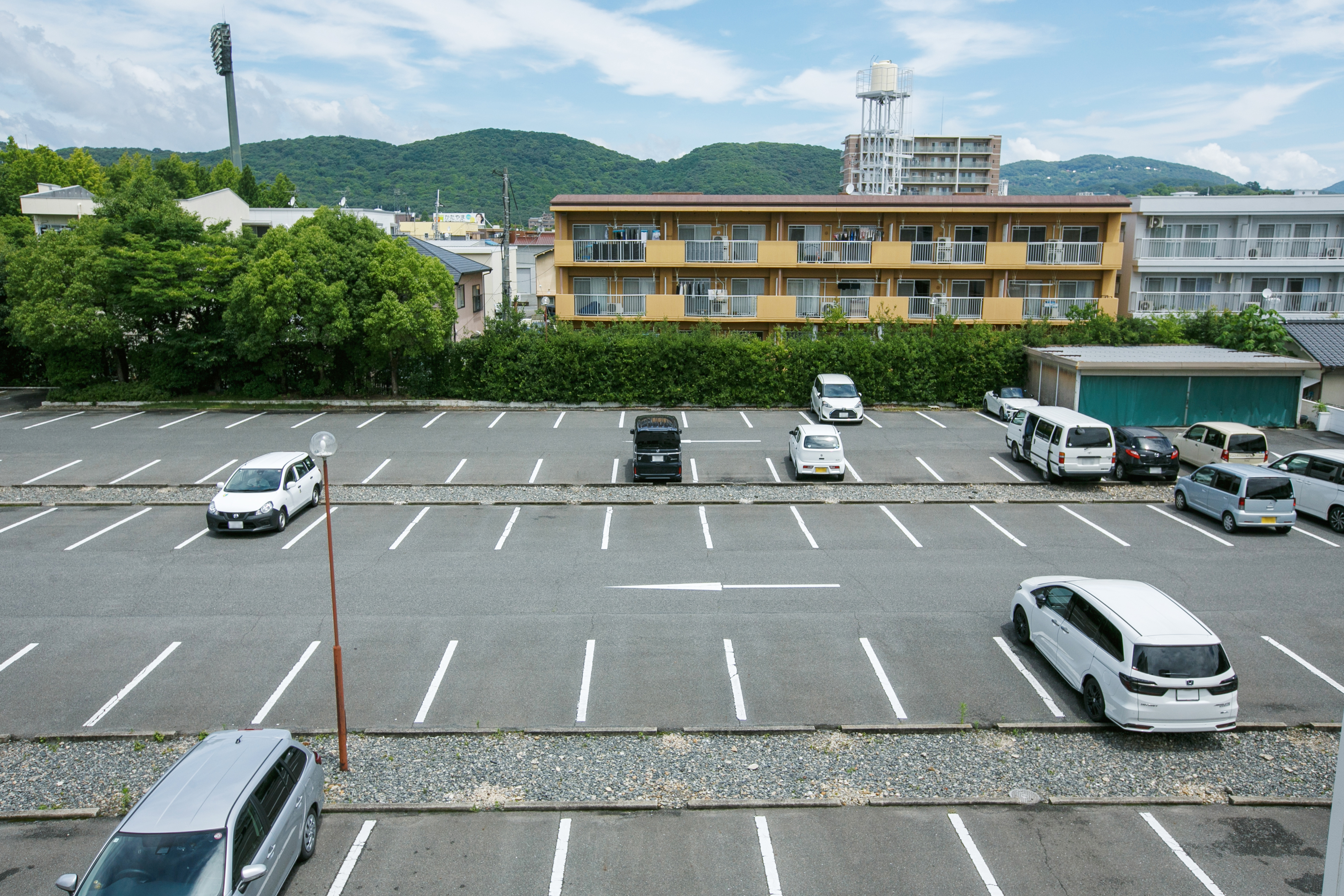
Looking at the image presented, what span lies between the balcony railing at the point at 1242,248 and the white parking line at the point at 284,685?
38.8 meters

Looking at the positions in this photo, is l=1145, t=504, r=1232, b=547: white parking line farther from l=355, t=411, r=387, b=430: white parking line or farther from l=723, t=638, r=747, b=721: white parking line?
l=355, t=411, r=387, b=430: white parking line

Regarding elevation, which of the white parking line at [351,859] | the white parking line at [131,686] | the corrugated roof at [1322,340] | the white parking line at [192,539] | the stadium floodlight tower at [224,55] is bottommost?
the white parking line at [351,859]

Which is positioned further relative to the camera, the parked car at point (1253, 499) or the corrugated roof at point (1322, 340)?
the corrugated roof at point (1322, 340)

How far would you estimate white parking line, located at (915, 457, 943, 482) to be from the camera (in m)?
23.3

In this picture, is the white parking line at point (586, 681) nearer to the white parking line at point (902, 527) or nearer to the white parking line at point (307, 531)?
the white parking line at point (902, 527)

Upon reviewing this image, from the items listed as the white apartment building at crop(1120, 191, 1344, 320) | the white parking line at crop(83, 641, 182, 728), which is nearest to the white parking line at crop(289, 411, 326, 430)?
the white parking line at crop(83, 641, 182, 728)

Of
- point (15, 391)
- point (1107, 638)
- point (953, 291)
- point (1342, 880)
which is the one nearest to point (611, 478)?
point (1107, 638)

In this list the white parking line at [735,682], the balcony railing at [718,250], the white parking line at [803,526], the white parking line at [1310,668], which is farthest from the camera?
the balcony railing at [718,250]

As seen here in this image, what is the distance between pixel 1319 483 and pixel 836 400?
13.5m

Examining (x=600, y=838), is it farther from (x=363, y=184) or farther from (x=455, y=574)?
(x=363, y=184)

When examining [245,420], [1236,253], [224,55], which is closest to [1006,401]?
[1236,253]

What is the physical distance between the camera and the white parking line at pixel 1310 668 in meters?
12.2

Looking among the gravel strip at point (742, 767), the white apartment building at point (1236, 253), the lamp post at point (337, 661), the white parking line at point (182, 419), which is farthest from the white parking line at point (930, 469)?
the white parking line at point (182, 419)

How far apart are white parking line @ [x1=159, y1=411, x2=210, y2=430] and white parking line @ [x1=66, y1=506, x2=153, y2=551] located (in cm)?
909
